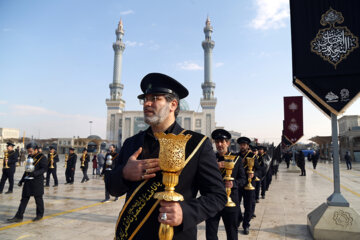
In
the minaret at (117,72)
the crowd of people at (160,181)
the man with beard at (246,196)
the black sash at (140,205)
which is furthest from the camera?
the minaret at (117,72)

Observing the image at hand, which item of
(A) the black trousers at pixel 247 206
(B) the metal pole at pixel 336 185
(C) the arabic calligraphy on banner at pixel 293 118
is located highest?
(C) the arabic calligraphy on banner at pixel 293 118

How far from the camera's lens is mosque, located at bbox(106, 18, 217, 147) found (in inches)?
2456

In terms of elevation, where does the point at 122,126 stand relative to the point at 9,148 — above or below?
above

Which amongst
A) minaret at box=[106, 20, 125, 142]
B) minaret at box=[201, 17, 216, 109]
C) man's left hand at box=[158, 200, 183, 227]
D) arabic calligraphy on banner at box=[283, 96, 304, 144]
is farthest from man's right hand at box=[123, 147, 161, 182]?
minaret at box=[106, 20, 125, 142]

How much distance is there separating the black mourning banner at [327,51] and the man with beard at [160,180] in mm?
3559

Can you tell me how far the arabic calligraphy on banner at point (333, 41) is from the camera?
4.13 m

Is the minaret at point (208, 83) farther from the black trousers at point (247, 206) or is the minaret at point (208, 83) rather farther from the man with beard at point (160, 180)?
the man with beard at point (160, 180)

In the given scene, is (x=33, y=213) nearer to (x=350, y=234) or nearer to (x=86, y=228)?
(x=86, y=228)

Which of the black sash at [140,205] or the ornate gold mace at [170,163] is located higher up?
the ornate gold mace at [170,163]

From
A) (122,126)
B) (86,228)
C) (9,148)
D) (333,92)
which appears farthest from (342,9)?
(122,126)

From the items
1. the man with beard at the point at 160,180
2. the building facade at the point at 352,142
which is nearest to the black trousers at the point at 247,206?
the man with beard at the point at 160,180

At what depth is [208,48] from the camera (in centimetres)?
6494

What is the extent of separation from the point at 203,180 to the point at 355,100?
13.1 feet

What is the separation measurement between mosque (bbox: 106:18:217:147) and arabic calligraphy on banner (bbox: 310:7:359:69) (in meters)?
56.4
